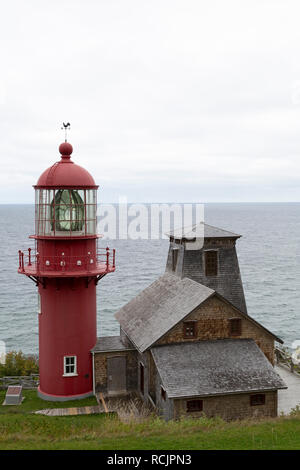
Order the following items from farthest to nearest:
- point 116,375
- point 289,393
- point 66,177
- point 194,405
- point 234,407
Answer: point 116,375
point 289,393
point 66,177
point 234,407
point 194,405

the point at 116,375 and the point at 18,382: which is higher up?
the point at 116,375

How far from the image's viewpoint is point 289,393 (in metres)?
23.3

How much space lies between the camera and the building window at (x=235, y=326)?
73.2 feet

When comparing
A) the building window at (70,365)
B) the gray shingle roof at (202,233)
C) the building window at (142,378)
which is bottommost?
the building window at (142,378)

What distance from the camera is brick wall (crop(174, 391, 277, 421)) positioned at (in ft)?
64.4

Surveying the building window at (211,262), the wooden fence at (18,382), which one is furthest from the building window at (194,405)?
the wooden fence at (18,382)

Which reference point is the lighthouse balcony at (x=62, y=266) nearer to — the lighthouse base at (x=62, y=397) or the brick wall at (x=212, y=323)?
the brick wall at (x=212, y=323)

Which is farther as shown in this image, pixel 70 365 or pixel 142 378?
A: pixel 142 378

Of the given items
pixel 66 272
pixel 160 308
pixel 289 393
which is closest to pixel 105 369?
pixel 160 308

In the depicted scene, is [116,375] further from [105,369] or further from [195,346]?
[195,346]

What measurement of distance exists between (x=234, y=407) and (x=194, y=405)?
5.70 ft

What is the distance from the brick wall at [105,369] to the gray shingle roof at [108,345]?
20 centimetres

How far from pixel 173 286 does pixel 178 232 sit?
3.12 metres
